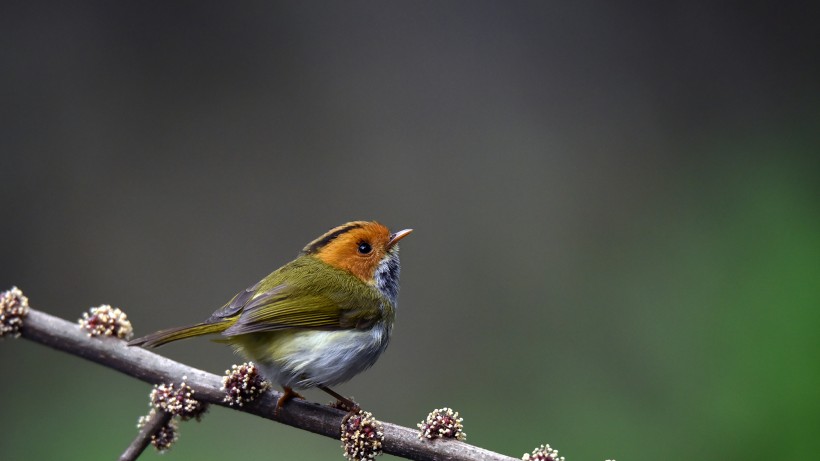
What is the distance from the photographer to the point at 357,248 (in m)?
2.46

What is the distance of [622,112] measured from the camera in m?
4.66

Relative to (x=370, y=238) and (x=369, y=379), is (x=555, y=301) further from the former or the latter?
(x=370, y=238)

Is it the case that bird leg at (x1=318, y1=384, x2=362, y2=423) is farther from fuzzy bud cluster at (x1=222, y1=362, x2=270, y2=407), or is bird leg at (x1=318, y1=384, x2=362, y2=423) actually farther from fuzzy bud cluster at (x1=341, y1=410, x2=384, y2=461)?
fuzzy bud cluster at (x1=222, y1=362, x2=270, y2=407)

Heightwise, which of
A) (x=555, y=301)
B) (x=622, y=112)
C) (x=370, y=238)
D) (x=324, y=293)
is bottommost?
(x=324, y=293)

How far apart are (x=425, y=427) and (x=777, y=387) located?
6.84 feet

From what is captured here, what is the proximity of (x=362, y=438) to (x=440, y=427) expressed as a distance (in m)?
0.18

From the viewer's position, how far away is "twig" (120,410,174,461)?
1869 millimetres

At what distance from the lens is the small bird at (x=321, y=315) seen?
2.13m

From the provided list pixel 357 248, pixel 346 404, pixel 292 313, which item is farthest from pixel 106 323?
pixel 357 248

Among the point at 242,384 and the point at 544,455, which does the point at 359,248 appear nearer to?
the point at 242,384

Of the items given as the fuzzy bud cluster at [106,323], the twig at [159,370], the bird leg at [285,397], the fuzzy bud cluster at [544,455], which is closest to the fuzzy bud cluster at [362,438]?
the twig at [159,370]

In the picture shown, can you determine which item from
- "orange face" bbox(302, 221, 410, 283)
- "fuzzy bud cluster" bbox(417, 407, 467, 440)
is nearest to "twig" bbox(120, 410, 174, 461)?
"fuzzy bud cluster" bbox(417, 407, 467, 440)

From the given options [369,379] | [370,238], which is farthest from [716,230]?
[370,238]

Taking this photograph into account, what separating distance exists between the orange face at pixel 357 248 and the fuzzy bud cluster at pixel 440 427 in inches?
26.1
